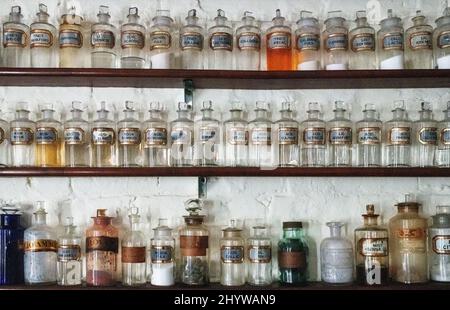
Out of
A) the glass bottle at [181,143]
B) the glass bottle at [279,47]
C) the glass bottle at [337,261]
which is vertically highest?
the glass bottle at [279,47]

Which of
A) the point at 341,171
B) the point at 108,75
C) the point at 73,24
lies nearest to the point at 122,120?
the point at 108,75

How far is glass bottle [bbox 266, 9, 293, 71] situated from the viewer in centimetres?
174

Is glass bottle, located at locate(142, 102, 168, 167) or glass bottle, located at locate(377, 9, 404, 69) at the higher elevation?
glass bottle, located at locate(377, 9, 404, 69)

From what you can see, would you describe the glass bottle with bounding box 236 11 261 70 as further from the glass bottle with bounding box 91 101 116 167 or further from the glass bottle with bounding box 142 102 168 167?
the glass bottle with bounding box 91 101 116 167

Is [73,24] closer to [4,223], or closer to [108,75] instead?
[108,75]

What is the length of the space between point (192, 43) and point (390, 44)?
0.58 m

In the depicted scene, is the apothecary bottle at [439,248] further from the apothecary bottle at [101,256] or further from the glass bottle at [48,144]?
the glass bottle at [48,144]

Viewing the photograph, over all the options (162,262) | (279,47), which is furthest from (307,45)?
(162,262)

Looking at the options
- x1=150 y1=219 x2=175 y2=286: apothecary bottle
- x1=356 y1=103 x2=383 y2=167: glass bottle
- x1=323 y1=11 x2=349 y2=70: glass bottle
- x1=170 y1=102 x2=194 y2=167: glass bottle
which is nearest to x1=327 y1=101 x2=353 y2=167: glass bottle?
x1=356 y1=103 x2=383 y2=167: glass bottle

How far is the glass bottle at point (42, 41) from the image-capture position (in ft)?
5.61

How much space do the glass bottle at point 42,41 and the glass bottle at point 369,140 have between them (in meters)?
0.93

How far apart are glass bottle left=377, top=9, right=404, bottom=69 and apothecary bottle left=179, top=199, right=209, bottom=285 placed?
714mm

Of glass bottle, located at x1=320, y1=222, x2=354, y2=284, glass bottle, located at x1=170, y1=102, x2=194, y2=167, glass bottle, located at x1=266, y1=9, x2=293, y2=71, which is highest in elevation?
glass bottle, located at x1=266, y1=9, x2=293, y2=71

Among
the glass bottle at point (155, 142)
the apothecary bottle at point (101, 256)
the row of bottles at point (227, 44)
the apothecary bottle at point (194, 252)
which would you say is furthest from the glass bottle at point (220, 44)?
the apothecary bottle at point (101, 256)
